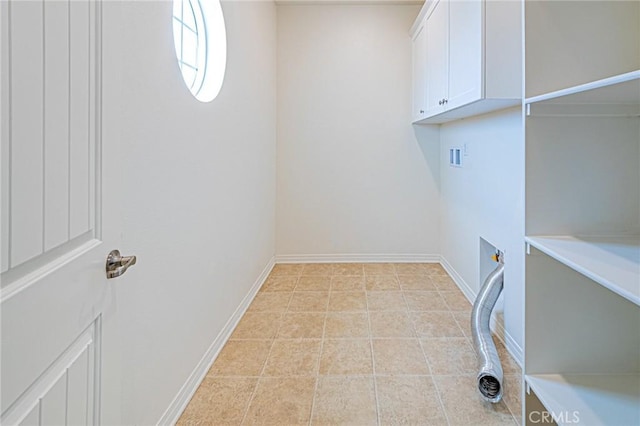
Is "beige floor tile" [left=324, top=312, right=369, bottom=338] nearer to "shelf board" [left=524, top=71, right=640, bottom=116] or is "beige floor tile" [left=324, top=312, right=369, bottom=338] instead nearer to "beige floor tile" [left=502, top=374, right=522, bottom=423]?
"beige floor tile" [left=502, top=374, right=522, bottom=423]

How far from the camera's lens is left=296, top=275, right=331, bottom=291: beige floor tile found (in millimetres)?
3318

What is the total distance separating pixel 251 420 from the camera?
5.39 ft

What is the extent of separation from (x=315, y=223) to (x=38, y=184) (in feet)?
11.2

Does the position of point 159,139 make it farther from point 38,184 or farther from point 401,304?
point 401,304

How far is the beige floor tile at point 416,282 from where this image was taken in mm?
3273

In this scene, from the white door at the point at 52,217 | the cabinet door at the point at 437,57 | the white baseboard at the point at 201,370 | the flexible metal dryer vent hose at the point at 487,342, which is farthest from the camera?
the cabinet door at the point at 437,57

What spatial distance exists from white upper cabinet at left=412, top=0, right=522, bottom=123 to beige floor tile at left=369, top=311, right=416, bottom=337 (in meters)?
1.44

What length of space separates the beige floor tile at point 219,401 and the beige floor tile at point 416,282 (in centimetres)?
177

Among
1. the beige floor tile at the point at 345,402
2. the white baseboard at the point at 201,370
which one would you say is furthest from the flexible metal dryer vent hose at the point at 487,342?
the white baseboard at the point at 201,370

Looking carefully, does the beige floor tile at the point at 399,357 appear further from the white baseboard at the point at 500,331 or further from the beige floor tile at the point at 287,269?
the beige floor tile at the point at 287,269

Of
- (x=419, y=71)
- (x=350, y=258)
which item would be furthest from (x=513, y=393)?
(x=419, y=71)

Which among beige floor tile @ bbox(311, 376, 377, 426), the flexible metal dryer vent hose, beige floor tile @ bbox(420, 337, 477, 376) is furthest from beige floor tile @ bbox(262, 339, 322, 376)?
the flexible metal dryer vent hose

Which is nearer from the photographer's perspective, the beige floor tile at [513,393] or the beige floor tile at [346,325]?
the beige floor tile at [513,393]

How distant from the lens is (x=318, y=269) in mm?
3863
